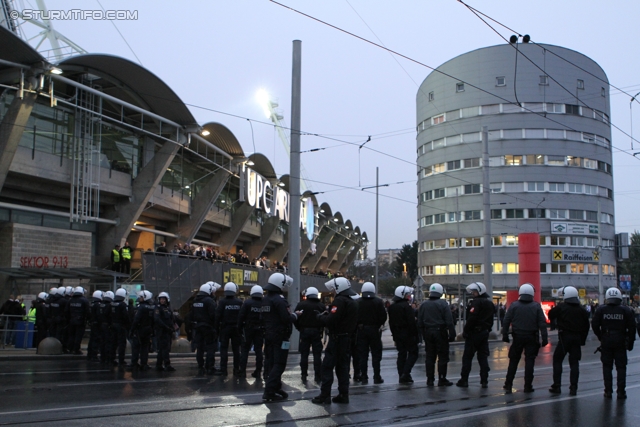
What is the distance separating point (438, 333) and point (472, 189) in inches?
1996

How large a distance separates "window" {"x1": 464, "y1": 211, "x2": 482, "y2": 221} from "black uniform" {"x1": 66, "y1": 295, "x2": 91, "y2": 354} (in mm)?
47682

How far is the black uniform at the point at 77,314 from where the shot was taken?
17.3 metres

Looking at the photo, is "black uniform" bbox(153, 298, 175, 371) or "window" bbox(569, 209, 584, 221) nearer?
"black uniform" bbox(153, 298, 175, 371)

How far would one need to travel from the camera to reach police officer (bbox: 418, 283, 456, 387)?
11.5m

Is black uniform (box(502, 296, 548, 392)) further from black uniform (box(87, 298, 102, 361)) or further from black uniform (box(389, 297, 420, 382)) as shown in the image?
black uniform (box(87, 298, 102, 361))

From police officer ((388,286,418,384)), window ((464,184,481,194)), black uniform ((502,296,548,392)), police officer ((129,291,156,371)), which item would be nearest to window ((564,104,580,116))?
window ((464,184,481,194))

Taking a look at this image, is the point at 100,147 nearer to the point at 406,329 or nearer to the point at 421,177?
the point at 406,329

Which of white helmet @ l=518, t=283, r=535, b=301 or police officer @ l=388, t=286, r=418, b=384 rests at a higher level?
white helmet @ l=518, t=283, r=535, b=301

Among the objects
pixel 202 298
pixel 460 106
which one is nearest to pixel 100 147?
pixel 202 298

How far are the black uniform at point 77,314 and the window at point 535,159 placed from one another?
4911 centimetres

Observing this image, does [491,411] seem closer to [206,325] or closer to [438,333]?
[438,333]

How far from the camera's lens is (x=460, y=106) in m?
60.3

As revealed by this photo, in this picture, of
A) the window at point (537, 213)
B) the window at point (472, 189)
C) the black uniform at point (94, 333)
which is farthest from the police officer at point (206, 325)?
the window at point (537, 213)

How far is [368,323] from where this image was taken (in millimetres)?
11906
